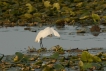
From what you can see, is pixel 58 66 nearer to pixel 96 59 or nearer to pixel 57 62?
pixel 57 62

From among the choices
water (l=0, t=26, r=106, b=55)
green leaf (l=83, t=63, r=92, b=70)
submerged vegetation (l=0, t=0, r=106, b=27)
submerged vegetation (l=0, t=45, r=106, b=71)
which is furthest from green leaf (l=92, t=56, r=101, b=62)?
submerged vegetation (l=0, t=0, r=106, b=27)

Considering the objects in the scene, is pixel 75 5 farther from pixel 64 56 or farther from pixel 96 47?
pixel 64 56

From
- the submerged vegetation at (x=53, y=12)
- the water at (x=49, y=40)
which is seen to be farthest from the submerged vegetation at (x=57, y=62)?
the submerged vegetation at (x=53, y=12)

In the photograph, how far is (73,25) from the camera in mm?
9625

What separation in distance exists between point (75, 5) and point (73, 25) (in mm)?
1339

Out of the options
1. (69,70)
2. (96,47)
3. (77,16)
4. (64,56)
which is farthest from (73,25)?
(69,70)

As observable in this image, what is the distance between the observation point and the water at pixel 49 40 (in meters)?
7.61

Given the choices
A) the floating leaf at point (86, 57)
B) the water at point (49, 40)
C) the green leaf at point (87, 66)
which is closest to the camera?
the green leaf at point (87, 66)

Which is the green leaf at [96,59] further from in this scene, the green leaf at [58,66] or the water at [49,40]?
the water at [49,40]

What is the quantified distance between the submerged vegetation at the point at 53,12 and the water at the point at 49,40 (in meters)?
0.48

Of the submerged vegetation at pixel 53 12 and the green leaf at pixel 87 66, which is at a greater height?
the submerged vegetation at pixel 53 12

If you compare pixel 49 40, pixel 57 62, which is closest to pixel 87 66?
pixel 57 62

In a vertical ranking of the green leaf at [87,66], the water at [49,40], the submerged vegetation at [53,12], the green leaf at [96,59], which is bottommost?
the green leaf at [87,66]

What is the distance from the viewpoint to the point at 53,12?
10492 mm
